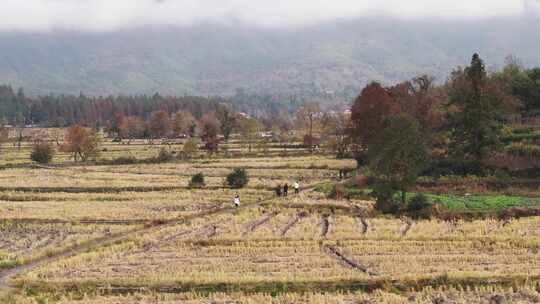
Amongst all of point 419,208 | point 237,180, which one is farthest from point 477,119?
point 237,180

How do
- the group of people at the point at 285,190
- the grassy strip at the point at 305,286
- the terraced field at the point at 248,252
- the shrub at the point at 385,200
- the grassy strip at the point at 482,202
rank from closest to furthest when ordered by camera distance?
the terraced field at the point at 248,252, the grassy strip at the point at 305,286, the grassy strip at the point at 482,202, the shrub at the point at 385,200, the group of people at the point at 285,190

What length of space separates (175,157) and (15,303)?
90.6m

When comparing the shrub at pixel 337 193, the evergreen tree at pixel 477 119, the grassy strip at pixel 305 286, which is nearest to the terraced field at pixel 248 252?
the grassy strip at pixel 305 286

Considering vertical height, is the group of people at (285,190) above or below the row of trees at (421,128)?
below

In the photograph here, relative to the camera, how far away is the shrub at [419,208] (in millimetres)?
52156

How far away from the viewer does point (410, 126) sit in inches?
2226

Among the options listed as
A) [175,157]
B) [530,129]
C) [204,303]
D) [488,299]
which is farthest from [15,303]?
[175,157]

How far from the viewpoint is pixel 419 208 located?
174 ft

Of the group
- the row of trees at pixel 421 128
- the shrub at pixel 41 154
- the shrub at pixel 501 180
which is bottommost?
the shrub at pixel 41 154

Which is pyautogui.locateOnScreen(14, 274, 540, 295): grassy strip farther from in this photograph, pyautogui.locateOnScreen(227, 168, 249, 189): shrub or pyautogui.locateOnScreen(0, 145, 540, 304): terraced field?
pyautogui.locateOnScreen(227, 168, 249, 189): shrub

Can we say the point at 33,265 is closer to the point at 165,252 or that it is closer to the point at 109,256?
the point at 109,256

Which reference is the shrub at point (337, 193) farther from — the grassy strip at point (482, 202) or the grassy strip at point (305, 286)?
the grassy strip at point (305, 286)

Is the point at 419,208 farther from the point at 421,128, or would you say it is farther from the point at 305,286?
the point at 305,286

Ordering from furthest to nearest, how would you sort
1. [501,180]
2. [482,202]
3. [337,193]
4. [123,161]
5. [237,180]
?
[123,161], [237,180], [501,180], [337,193], [482,202]
